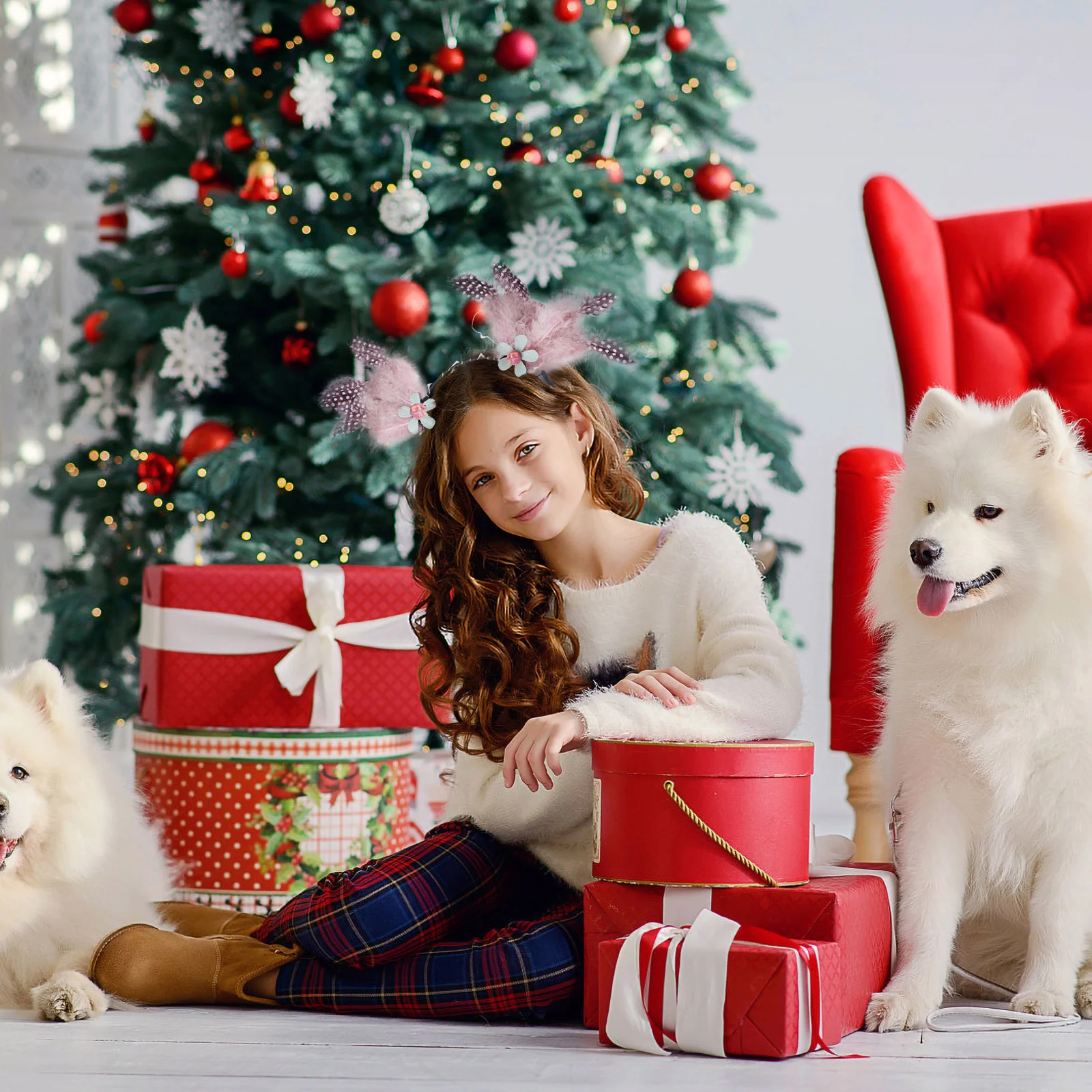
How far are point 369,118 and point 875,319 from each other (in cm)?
174

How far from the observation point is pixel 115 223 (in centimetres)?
364

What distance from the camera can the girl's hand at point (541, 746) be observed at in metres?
1.50

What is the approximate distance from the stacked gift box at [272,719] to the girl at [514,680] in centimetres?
38

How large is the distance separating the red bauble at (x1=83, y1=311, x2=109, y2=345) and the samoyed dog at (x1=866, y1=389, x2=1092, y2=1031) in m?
2.37

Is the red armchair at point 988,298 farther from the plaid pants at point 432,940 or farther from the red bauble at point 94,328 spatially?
the red bauble at point 94,328

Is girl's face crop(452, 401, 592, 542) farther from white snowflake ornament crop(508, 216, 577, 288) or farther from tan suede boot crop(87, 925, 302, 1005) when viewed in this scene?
white snowflake ornament crop(508, 216, 577, 288)

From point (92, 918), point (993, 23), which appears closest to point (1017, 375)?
point (92, 918)

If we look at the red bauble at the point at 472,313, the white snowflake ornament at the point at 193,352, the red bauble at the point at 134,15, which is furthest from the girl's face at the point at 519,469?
the red bauble at the point at 134,15

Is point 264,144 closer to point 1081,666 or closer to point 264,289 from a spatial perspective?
point 264,289

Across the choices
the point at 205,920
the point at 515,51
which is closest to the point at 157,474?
the point at 515,51

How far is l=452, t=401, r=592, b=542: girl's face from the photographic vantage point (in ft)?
5.85

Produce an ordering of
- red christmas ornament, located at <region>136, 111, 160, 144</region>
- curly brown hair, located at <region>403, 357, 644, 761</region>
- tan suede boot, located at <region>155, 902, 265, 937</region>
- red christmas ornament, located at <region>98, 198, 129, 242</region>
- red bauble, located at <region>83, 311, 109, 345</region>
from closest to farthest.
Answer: curly brown hair, located at <region>403, 357, 644, 761</region>
tan suede boot, located at <region>155, 902, 265, 937</region>
red bauble, located at <region>83, 311, 109, 345</region>
red christmas ornament, located at <region>136, 111, 160, 144</region>
red christmas ornament, located at <region>98, 198, 129, 242</region>

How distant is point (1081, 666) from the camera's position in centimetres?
151

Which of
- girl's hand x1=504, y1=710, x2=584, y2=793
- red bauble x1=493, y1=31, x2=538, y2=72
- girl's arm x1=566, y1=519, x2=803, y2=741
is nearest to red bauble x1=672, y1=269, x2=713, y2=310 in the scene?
red bauble x1=493, y1=31, x2=538, y2=72
